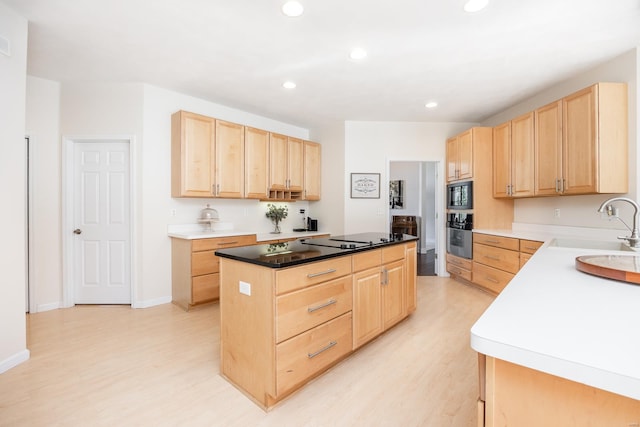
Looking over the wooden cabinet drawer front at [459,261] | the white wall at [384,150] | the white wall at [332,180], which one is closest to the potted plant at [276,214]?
the white wall at [332,180]

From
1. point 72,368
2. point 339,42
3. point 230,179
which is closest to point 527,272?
point 339,42

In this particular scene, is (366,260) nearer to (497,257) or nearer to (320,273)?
(320,273)

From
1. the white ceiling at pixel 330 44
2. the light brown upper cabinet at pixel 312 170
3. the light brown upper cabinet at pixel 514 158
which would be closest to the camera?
the white ceiling at pixel 330 44

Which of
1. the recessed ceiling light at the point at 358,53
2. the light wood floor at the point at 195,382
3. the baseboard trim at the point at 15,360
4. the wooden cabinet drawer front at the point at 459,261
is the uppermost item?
the recessed ceiling light at the point at 358,53

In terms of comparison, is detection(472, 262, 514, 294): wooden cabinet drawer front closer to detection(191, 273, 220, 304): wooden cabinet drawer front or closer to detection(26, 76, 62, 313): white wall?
detection(191, 273, 220, 304): wooden cabinet drawer front

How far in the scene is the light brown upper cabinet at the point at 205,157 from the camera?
3715 mm

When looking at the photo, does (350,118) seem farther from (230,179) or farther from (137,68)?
(137,68)

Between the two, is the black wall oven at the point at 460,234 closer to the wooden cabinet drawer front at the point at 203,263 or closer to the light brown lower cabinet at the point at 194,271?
the light brown lower cabinet at the point at 194,271

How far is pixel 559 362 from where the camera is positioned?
0.59 metres

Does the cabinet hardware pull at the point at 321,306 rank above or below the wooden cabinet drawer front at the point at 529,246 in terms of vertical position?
below

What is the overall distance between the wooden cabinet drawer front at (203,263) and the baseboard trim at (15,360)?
1.46 m

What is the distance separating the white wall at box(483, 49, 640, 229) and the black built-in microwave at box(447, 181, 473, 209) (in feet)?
2.41

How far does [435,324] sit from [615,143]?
2.40 meters

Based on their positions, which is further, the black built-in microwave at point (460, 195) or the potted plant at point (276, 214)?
the potted plant at point (276, 214)
